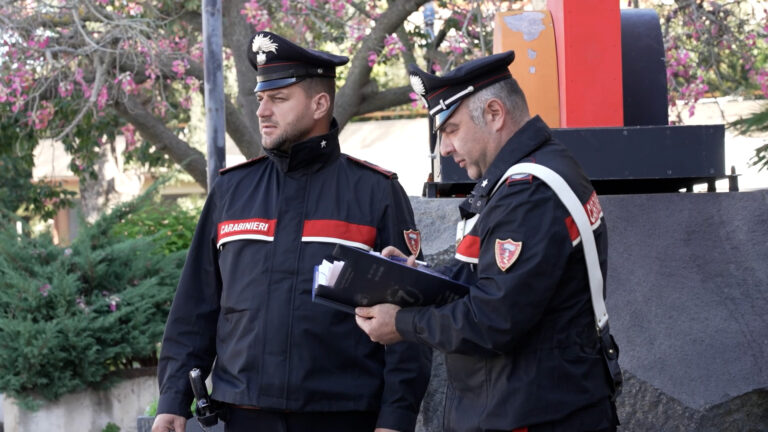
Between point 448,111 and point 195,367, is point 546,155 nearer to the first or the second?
point 448,111

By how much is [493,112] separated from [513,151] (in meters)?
0.13

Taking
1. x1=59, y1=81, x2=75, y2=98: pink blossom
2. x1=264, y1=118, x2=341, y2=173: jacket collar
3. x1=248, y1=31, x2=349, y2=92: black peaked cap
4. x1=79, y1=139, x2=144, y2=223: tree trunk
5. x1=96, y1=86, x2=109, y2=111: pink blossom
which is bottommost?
x1=79, y1=139, x2=144, y2=223: tree trunk

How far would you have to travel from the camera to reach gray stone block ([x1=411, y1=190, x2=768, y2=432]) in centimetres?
378

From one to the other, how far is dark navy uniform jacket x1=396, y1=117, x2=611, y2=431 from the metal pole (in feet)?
9.93

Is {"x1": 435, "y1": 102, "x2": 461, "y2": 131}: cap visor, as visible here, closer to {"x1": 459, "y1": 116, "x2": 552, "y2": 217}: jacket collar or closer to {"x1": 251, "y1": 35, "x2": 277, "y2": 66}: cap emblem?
{"x1": 459, "y1": 116, "x2": 552, "y2": 217}: jacket collar

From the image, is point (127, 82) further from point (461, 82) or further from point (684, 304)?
point (461, 82)

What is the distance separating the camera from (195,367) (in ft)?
10.2

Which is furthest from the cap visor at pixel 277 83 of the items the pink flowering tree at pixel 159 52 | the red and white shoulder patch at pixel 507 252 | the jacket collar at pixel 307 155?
the pink flowering tree at pixel 159 52

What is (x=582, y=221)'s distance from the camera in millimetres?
2434

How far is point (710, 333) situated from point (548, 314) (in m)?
1.73

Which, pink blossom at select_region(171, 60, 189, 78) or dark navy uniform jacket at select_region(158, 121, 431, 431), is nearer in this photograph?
dark navy uniform jacket at select_region(158, 121, 431, 431)

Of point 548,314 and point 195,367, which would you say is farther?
point 195,367

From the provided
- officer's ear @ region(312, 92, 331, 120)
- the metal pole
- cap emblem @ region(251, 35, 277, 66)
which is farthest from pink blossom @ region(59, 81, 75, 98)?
officer's ear @ region(312, 92, 331, 120)

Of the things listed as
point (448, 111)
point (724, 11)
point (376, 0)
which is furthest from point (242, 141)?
point (448, 111)
